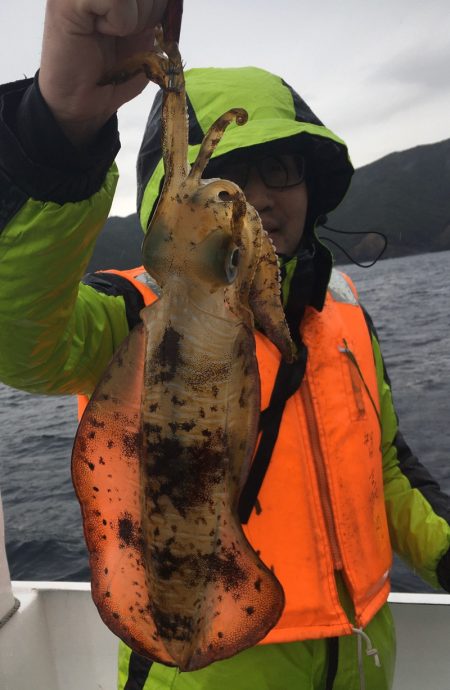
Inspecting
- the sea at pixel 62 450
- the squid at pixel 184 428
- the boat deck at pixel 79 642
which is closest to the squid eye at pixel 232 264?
the squid at pixel 184 428

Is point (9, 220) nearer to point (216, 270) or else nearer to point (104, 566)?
point (216, 270)

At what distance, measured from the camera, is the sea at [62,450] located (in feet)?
31.5

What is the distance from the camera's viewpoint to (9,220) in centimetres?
151

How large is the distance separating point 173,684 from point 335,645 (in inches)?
29.2

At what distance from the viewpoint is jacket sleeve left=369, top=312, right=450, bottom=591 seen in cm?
288

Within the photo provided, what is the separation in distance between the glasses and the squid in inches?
57.7

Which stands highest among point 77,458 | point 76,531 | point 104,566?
point 77,458

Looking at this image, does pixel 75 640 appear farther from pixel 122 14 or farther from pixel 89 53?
pixel 122 14

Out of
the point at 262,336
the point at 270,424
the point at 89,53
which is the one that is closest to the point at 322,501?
the point at 270,424

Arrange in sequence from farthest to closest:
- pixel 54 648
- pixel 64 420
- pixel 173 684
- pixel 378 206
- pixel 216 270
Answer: pixel 378 206 → pixel 64 420 → pixel 54 648 → pixel 173 684 → pixel 216 270

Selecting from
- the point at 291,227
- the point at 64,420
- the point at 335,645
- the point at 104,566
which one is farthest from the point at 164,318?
the point at 64,420

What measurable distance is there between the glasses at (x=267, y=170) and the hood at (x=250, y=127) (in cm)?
6

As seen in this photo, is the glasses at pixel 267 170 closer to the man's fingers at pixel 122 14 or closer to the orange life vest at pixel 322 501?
the orange life vest at pixel 322 501

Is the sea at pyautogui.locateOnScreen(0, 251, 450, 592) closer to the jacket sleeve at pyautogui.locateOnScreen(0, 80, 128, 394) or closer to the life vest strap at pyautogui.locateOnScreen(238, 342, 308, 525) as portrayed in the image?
the life vest strap at pyautogui.locateOnScreen(238, 342, 308, 525)
